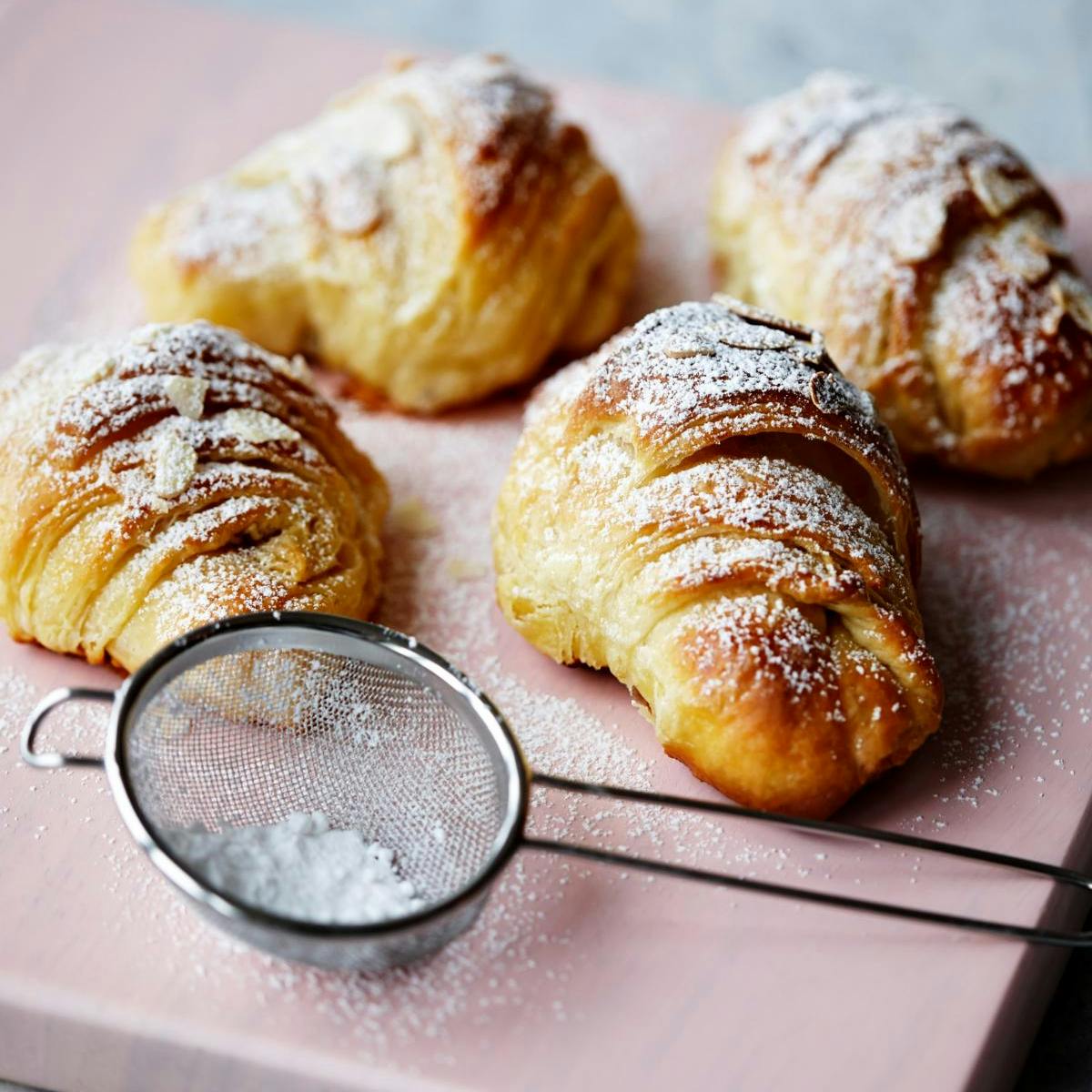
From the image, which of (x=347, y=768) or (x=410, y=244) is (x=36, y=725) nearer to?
(x=347, y=768)

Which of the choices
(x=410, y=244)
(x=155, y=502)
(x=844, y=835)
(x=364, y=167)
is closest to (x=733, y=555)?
(x=844, y=835)

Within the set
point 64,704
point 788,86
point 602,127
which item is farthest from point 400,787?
point 788,86

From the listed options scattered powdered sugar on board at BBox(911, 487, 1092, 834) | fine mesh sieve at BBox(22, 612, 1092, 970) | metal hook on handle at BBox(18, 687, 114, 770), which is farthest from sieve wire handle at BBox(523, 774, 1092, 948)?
metal hook on handle at BBox(18, 687, 114, 770)

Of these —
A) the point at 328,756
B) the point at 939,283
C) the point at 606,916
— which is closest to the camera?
the point at 606,916

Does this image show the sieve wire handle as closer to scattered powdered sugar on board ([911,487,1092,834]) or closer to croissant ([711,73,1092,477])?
scattered powdered sugar on board ([911,487,1092,834])

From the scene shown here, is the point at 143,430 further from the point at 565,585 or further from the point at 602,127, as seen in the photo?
the point at 602,127

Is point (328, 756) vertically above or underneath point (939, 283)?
underneath
